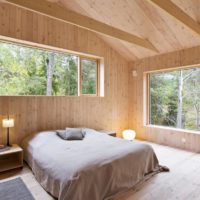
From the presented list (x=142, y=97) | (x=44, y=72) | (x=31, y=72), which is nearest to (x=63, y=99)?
(x=44, y=72)

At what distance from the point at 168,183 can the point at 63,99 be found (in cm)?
278

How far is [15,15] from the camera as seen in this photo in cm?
344

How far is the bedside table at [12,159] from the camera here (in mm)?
2920

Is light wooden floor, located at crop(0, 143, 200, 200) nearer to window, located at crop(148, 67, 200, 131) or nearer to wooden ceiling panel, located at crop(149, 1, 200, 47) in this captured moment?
window, located at crop(148, 67, 200, 131)

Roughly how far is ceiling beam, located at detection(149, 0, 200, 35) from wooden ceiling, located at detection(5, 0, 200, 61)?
208mm

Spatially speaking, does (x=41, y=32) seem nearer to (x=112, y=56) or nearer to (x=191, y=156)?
(x=112, y=56)

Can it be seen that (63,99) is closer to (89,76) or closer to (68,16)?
(89,76)

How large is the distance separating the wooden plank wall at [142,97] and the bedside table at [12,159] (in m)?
3.46

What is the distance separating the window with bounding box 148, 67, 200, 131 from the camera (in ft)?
13.9

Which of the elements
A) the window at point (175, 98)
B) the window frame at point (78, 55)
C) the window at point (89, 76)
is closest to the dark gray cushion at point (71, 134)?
the window frame at point (78, 55)

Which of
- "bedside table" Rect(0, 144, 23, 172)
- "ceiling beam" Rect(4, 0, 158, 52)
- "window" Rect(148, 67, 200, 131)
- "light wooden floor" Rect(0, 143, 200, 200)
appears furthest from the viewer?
"window" Rect(148, 67, 200, 131)

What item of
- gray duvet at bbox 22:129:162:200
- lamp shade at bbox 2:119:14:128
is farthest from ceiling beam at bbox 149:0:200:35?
lamp shade at bbox 2:119:14:128

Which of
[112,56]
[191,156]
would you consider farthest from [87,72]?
[191,156]

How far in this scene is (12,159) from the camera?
10.5ft
